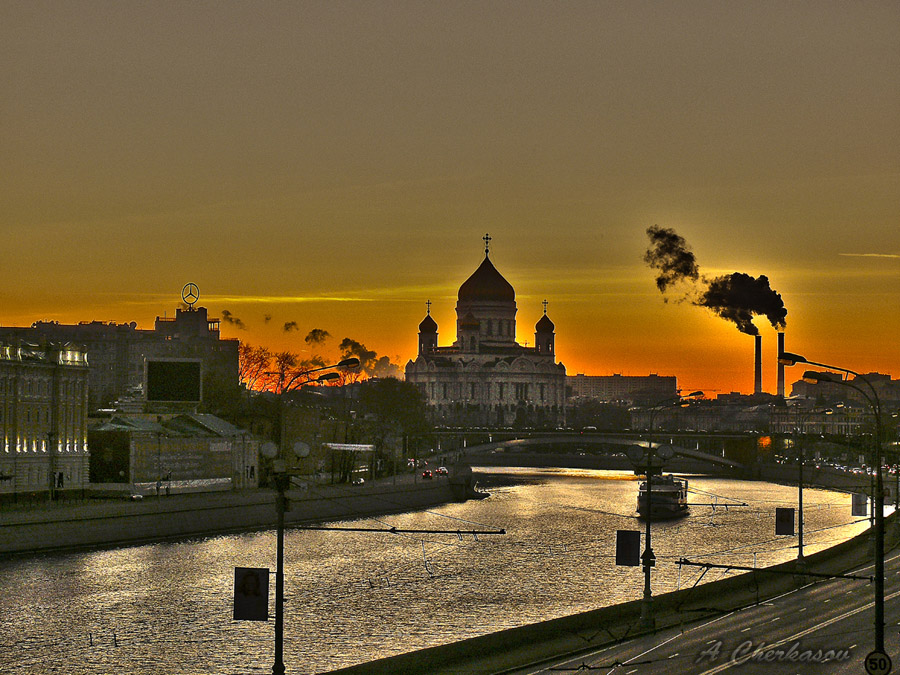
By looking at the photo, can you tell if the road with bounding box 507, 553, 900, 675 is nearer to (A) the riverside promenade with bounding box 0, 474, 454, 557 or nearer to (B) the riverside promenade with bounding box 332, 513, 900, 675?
(B) the riverside promenade with bounding box 332, 513, 900, 675

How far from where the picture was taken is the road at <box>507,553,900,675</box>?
36.0m

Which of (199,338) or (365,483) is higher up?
(199,338)

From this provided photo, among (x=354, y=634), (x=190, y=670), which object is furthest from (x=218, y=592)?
(x=190, y=670)

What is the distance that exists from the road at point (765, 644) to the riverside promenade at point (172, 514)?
17704mm

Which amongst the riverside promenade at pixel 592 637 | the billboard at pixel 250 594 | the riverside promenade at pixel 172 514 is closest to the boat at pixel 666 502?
the riverside promenade at pixel 172 514

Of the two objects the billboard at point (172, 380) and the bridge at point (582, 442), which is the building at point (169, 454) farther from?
the bridge at point (582, 442)

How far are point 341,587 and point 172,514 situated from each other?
18.9m

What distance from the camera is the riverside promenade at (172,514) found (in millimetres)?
68625

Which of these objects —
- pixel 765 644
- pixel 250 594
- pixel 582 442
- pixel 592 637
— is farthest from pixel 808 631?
pixel 582 442

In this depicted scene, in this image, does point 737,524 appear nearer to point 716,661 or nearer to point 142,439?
point 142,439

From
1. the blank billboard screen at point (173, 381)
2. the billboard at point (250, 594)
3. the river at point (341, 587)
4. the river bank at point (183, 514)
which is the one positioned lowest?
the river at point (341, 587)

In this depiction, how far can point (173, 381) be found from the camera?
10000 centimetres

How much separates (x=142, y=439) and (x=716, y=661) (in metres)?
58.4

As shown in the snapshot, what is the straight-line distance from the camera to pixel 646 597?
42.5 m
